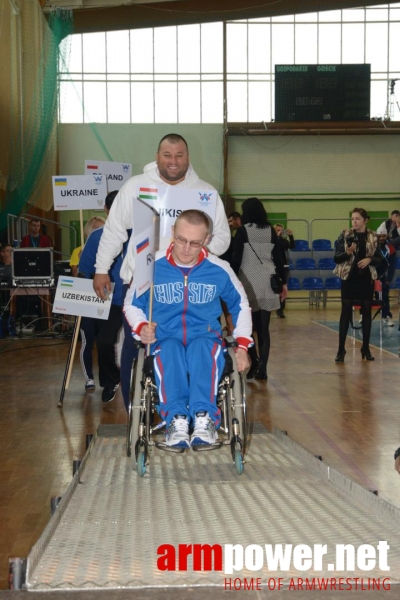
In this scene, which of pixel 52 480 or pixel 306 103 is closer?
pixel 52 480

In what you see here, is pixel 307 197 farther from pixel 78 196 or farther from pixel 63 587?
pixel 63 587

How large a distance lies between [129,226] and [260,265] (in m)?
3.01

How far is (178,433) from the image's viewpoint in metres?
3.45

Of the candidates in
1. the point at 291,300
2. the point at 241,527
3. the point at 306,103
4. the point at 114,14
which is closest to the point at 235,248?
the point at 241,527

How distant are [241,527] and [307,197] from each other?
21984mm

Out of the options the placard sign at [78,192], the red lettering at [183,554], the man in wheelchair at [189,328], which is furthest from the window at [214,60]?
the red lettering at [183,554]

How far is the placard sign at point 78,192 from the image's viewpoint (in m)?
7.32

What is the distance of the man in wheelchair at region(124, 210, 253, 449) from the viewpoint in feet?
11.6

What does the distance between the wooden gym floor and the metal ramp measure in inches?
13.1

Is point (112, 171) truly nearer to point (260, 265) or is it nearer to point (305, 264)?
point (260, 265)

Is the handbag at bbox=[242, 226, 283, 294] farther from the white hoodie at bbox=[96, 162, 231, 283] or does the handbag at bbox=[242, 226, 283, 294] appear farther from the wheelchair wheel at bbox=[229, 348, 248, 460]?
the wheelchair wheel at bbox=[229, 348, 248, 460]

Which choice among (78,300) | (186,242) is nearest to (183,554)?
(186,242)

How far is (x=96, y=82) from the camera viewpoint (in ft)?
79.3

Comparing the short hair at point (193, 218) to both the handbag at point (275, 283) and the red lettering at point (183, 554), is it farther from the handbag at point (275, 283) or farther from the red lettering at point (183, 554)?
the handbag at point (275, 283)
